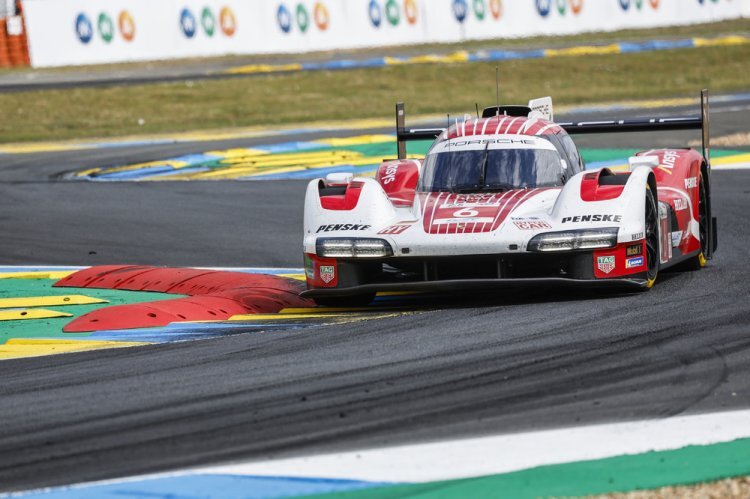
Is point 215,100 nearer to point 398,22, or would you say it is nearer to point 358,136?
point 358,136

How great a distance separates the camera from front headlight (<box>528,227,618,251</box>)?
8398 millimetres

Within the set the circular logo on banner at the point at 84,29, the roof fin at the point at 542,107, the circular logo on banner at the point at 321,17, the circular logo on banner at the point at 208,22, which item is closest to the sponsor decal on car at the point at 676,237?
the roof fin at the point at 542,107

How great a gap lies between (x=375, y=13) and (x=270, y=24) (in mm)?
3362

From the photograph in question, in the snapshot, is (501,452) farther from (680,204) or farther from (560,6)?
(560,6)

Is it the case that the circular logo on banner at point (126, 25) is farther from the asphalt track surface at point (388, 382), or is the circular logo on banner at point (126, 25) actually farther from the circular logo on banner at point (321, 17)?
the asphalt track surface at point (388, 382)

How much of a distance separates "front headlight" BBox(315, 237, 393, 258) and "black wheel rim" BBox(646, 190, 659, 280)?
5.60 ft

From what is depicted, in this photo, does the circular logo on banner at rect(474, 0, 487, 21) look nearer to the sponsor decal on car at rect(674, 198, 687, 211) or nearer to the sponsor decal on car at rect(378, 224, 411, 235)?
the sponsor decal on car at rect(674, 198, 687, 211)

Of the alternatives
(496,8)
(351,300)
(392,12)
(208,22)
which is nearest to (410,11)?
(392,12)

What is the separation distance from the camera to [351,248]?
8734 mm

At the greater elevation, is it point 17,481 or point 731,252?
point 17,481

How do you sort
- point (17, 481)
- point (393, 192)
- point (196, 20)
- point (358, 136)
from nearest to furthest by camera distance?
point (17, 481) → point (393, 192) → point (358, 136) → point (196, 20)

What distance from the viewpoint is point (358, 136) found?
2244 centimetres

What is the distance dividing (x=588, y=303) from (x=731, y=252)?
3263mm

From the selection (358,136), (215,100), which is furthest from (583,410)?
(215,100)
